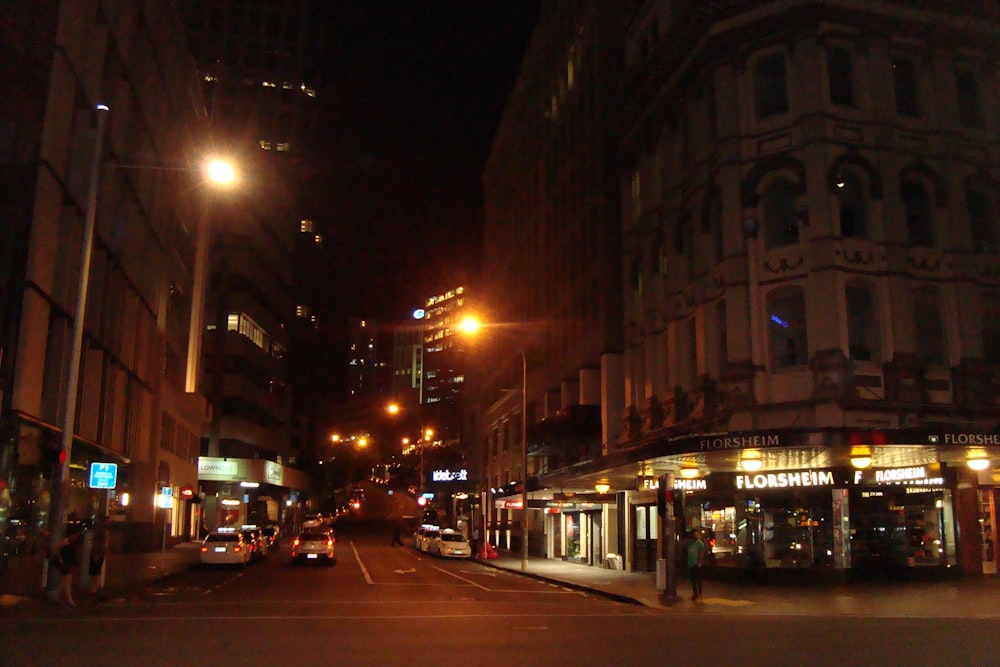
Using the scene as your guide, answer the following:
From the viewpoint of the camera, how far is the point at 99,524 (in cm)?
2167

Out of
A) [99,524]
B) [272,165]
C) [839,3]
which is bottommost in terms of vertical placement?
[99,524]

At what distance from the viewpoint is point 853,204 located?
1002 inches

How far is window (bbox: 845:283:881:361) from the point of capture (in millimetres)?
24531

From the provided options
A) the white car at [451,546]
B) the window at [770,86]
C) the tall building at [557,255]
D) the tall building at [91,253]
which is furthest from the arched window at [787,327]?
the white car at [451,546]

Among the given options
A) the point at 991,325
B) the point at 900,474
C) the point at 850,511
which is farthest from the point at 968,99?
the point at 850,511

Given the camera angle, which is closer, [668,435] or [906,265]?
[906,265]

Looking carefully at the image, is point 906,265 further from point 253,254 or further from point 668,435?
point 253,254

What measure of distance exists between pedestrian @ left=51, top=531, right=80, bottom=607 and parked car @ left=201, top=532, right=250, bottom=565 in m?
15.3

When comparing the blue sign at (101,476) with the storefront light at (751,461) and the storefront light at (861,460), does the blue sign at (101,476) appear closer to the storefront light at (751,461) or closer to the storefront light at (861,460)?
the storefront light at (751,461)

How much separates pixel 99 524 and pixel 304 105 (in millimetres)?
90688

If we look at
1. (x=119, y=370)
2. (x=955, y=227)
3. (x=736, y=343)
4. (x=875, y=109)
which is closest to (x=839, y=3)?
(x=875, y=109)

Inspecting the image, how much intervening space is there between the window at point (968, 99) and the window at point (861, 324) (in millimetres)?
6723

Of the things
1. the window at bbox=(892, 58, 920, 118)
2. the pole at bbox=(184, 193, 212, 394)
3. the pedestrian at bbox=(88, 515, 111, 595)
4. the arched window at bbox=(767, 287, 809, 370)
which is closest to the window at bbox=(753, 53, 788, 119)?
the window at bbox=(892, 58, 920, 118)

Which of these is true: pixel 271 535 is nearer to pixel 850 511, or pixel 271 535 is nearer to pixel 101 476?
pixel 101 476
